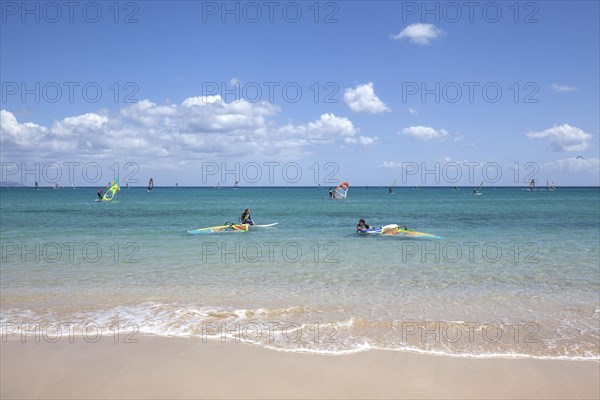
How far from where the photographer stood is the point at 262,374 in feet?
20.8

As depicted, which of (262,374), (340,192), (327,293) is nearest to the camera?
(262,374)

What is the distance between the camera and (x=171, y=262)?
15.6 metres

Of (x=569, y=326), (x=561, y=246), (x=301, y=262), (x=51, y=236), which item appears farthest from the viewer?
(x=51, y=236)

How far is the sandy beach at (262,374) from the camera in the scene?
19.1 ft

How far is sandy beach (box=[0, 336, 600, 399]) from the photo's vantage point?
19.1 feet

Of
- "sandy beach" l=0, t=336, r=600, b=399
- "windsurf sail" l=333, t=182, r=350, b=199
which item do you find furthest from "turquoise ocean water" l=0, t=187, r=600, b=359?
"windsurf sail" l=333, t=182, r=350, b=199

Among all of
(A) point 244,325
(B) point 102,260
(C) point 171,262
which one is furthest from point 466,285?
(B) point 102,260

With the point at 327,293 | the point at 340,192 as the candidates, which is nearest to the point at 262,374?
the point at 327,293

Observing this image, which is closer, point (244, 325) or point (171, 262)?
point (244, 325)

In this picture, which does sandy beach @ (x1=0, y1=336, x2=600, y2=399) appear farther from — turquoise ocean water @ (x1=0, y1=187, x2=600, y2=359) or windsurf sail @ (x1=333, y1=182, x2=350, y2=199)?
→ windsurf sail @ (x1=333, y1=182, x2=350, y2=199)

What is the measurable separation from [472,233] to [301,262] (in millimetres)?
14647

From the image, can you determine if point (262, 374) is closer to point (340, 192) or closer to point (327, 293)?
point (327, 293)

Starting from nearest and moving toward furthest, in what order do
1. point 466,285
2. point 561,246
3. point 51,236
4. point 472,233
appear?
point 466,285 < point 561,246 < point 51,236 < point 472,233

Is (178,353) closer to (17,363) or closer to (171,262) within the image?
(17,363)
